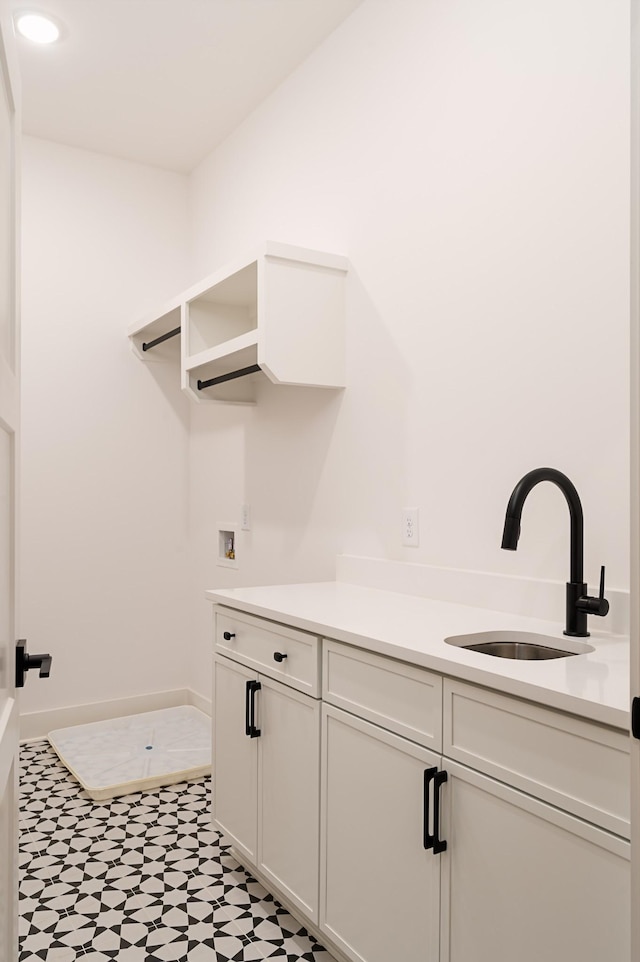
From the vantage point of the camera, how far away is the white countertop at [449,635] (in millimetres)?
1172

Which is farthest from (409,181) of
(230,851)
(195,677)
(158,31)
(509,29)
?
(195,677)

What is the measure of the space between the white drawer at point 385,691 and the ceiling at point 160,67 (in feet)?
7.16

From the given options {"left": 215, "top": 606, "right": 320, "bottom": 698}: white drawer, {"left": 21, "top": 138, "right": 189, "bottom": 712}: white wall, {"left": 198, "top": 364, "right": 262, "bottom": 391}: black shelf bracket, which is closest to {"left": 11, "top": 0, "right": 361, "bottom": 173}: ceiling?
{"left": 21, "top": 138, "right": 189, "bottom": 712}: white wall

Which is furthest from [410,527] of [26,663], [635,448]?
[635,448]

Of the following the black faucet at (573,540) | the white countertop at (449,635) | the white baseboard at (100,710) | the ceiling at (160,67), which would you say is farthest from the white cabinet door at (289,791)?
the ceiling at (160,67)

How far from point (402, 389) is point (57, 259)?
2.05 m

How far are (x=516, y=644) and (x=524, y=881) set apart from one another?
55cm

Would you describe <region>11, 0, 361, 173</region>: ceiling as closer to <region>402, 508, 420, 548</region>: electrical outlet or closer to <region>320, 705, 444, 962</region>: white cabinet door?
<region>402, 508, 420, 548</region>: electrical outlet

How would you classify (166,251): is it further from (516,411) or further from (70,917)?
(70,917)

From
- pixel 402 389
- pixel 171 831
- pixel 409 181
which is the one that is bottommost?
pixel 171 831

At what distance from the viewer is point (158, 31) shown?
2615mm

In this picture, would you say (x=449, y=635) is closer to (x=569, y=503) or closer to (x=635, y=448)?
(x=569, y=503)

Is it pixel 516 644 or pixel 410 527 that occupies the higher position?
pixel 410 527

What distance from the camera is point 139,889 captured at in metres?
2.10
